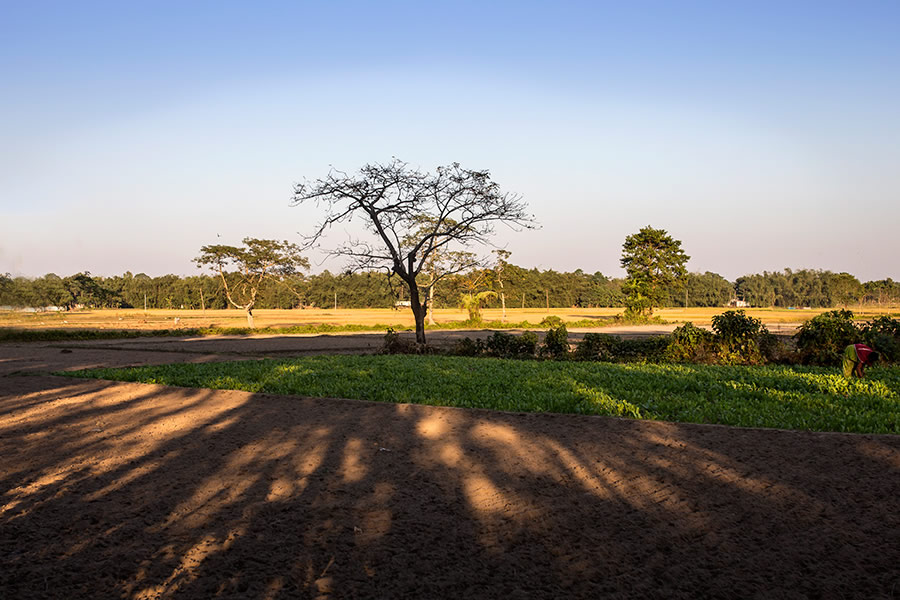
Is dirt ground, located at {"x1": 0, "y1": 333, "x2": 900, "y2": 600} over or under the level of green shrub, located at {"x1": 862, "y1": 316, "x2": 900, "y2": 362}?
under

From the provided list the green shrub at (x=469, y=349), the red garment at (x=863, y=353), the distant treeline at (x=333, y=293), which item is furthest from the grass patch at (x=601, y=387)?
the distant treeline at (x=333, y=293)

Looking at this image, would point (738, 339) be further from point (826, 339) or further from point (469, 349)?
point (469, 349)

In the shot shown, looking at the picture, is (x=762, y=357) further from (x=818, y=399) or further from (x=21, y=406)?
(x=21, y=406)

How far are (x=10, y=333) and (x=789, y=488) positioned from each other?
113 feet

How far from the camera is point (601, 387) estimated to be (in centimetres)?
942

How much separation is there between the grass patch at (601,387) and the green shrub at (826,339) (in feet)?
6.24

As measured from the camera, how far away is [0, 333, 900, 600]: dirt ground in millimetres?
3490

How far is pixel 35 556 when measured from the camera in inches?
152

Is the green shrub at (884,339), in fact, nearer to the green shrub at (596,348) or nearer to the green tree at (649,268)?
the green shrub at (596,348)

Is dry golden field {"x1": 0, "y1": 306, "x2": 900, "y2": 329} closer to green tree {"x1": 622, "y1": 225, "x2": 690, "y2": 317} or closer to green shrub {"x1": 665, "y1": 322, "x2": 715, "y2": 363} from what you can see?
green tree {"x1": 622, "y1": 225, "x2": 690, "y2": 317}

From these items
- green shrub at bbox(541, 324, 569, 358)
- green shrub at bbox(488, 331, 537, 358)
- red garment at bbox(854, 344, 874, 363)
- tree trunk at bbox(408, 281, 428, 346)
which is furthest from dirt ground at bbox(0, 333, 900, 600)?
tree trunk at bbox(408, 281, 428, 346)

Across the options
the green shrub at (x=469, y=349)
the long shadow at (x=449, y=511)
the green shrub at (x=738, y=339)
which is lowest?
the long shadow at (x=449, y=511)

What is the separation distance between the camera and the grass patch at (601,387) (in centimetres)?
735

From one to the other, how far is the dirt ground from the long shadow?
0.02m
